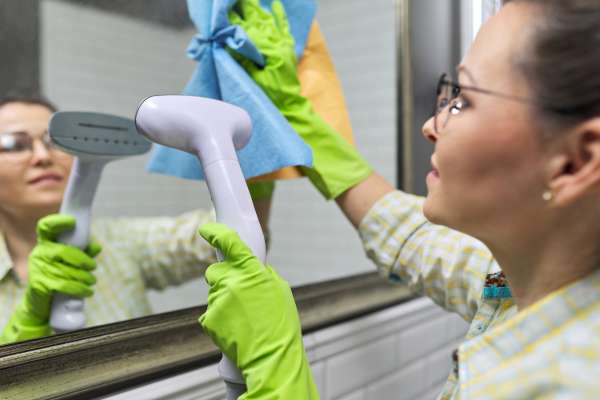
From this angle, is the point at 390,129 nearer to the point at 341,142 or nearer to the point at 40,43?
the point at 341,142

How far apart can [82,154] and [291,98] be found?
0.29 metres

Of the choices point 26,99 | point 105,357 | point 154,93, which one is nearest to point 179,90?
point 154,93

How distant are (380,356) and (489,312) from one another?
16.8 inches

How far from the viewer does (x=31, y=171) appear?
0.73m

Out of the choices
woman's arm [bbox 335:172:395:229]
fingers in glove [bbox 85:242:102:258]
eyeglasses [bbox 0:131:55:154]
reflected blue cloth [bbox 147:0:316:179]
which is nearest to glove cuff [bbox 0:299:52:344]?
fingers in glove [bbox 85:242:102:258]

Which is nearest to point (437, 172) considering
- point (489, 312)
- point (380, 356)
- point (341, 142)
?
point (489, 312)

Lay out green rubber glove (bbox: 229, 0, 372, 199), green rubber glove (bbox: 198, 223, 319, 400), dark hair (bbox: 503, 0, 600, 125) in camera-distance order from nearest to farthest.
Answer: dark hair (bbox: 503, 0, 600, 125) < green rubber glove (bbox: 198, 223, 319, 400) < green rubber glove (bbox: 229, 0, 372, 199)

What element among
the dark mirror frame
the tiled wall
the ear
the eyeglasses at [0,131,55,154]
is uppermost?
the ear

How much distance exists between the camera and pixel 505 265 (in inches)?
19.5

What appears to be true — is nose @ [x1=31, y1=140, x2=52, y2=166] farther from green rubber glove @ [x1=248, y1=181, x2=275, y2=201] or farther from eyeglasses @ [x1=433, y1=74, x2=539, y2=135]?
eyeglasses @ [x1=433, y1=74, x2=539, y2=135]

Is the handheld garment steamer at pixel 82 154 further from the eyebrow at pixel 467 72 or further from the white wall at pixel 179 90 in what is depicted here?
the eyebrow at pixel 467 72

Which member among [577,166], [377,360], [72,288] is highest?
[577,166]

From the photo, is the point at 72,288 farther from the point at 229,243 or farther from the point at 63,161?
the point at 229,243

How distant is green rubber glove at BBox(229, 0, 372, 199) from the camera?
72 centimetres
